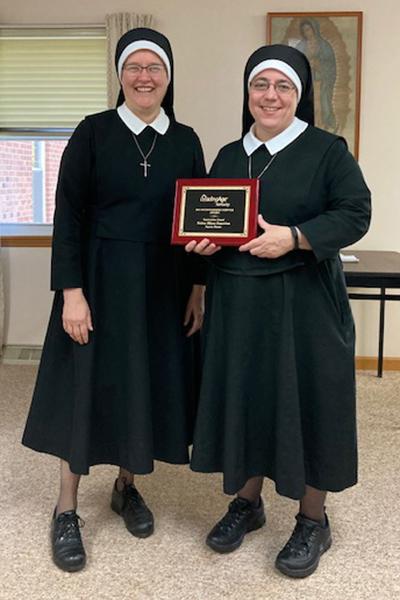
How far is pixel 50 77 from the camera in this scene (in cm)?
403

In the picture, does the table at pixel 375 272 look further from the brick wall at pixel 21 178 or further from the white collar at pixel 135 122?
the brick wall at pixel 21 178

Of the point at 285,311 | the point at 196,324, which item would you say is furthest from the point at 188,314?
the point at 285,311

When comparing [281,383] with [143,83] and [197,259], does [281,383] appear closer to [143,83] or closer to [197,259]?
[197,259]

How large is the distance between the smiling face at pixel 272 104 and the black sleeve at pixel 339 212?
0.51 ft

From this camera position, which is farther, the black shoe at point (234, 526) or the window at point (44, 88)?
the window at point (44, 88)

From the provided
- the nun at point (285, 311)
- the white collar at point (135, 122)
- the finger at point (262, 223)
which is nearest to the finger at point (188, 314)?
the nun at point (285, 311)

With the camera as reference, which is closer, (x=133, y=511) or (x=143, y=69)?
(x=143, y=69)

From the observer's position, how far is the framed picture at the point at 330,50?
3775mm

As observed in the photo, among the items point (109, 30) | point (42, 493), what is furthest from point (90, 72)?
point (42, 493)

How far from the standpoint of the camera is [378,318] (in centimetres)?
409

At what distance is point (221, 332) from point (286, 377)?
232mm

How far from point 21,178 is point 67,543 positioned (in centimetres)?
292

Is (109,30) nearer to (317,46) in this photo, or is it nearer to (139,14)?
(139,14)

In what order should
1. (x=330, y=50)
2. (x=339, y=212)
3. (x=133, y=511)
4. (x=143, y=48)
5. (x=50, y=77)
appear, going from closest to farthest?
1. (x=339, y=212)
2. (x=143, y=48)
3. (x=133, y=511)
4. (x=330, y=50)
5. (x=50, y=77)
